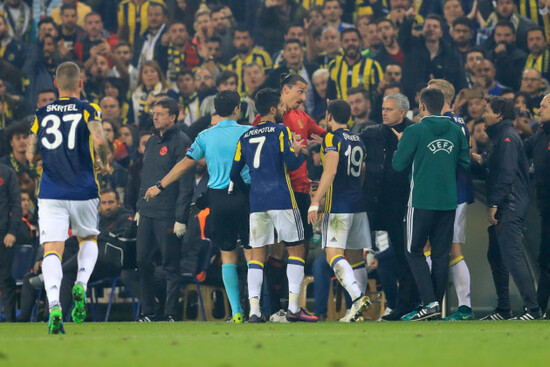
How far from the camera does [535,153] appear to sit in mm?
11062

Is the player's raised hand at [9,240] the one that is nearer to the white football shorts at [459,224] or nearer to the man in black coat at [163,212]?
the man in black coat at [163,212]

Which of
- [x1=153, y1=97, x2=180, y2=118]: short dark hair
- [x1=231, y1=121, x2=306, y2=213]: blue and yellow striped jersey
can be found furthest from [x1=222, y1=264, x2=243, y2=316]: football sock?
[x1=153, y1=97, x2=180, y2=118]: short dark hair

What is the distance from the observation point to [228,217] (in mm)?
10805

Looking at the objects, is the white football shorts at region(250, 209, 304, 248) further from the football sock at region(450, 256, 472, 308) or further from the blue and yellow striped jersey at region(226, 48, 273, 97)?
the blue and yellow striped jersey at region(226, 48, 273, 97)

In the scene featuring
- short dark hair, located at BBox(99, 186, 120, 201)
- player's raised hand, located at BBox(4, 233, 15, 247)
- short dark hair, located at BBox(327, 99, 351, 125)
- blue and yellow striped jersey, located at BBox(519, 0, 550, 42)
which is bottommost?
player's raised hand, located at BBox(4, 233, 15, 247)

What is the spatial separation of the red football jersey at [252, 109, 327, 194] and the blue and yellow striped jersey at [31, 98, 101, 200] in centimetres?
222

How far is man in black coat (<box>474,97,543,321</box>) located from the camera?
34.4 ft

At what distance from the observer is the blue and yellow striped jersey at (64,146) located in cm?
919

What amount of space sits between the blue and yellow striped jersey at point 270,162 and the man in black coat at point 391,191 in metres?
1.19

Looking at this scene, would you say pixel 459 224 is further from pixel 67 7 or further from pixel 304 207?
pixel 67 7

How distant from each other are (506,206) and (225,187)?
9.77ft

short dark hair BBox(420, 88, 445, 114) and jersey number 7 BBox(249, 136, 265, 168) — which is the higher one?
short dark hair BBox(420, 88, 445, 114)

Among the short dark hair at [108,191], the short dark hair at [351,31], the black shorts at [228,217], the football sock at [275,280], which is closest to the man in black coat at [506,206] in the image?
the football sock at [275,280]

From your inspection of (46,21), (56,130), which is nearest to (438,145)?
(56,130)
